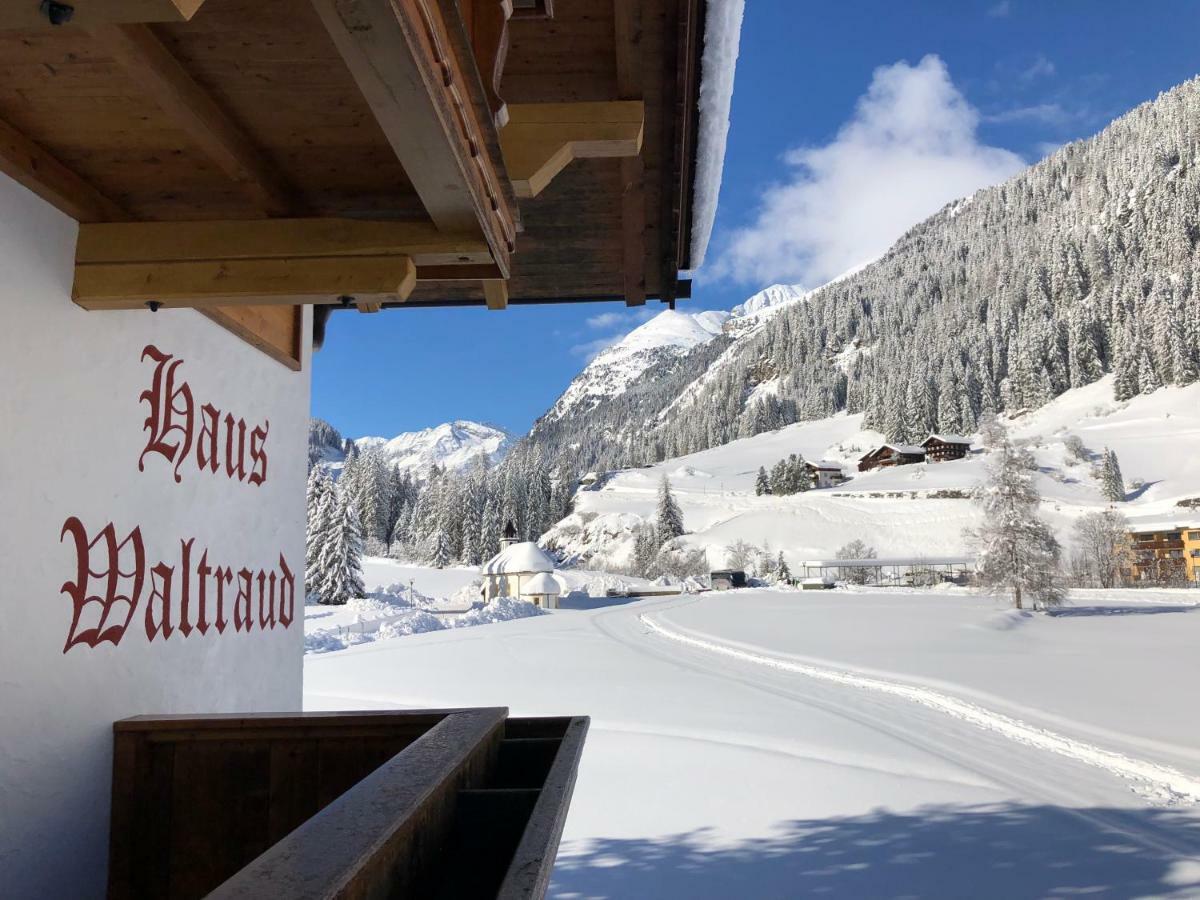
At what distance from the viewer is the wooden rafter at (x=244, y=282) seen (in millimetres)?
2920

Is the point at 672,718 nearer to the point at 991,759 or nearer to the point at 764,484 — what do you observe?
the point at 991,759

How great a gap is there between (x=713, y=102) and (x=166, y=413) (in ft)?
9.61

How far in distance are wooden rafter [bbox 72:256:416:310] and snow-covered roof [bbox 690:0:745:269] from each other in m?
1.37

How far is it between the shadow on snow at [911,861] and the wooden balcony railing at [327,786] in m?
2.20

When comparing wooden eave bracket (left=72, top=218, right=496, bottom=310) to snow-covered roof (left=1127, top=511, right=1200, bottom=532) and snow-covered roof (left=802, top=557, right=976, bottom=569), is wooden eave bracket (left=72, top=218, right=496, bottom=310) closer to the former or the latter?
snow-covered roof (left=802, top=557, right=976, bottom=569)

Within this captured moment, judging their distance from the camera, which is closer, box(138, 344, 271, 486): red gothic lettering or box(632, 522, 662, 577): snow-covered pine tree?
box(138, 344, 271, 486): red gothic lettering

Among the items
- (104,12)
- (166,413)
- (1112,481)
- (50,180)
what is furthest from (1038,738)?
(1112,481)

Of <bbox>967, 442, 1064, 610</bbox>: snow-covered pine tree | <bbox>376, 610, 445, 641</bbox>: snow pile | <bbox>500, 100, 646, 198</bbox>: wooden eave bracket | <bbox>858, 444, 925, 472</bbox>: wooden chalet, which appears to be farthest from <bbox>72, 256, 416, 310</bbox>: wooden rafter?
<bbox>858, 444, 925, 472</bbox>: wooden chalet

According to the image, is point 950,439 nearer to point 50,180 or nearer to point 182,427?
point 182,427

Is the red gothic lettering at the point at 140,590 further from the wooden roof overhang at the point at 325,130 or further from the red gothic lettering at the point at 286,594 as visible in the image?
the wooden roof overhang at the point at 325,130

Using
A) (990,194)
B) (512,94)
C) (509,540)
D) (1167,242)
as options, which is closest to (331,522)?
(509,540)

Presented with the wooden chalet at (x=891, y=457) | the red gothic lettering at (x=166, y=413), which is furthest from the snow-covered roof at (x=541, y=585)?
the wooden chalet at (x=891, y=457)

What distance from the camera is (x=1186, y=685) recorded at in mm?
12625

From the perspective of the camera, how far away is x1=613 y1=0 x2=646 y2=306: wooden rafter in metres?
3.00
